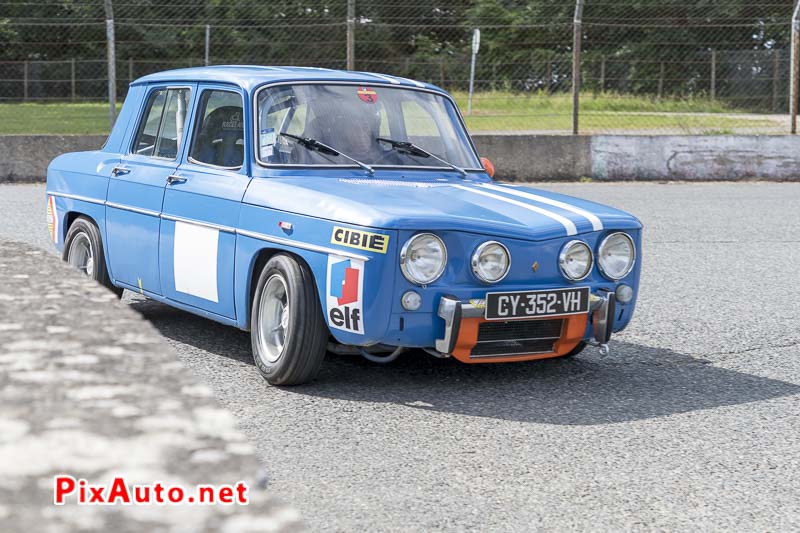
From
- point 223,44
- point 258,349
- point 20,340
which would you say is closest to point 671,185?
point 258,349

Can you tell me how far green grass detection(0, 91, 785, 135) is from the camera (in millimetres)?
19391

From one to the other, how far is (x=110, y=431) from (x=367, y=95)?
508 centimetres

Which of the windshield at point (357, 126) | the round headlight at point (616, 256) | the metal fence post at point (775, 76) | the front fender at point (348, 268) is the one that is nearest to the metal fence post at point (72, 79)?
the metal fence post at point (775, 76)

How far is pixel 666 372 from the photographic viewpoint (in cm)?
580

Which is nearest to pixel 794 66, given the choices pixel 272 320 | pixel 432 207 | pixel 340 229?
pixel 432 207

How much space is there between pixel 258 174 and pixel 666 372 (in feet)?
7.35

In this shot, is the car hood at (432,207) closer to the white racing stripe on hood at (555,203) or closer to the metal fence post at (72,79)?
the white racing stripe on hood at (555,203)

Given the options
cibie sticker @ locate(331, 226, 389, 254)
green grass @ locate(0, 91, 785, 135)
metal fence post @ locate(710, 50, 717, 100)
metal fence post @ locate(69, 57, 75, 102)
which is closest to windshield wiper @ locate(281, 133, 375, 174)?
→ cibie sticker @ locate(331, 226, 389, 254)

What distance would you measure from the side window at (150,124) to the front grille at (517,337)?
100 inches

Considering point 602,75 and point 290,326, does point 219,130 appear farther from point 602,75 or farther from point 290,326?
point 602,75

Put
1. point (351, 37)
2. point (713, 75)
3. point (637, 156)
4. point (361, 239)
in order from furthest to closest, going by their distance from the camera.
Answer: point (713, 75)
point (637, 156)
point (351, 37)
point (361, 239)

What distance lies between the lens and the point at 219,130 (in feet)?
20.2

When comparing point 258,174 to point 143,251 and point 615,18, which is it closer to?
point 143,251

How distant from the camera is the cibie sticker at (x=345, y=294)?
4930 millimetres
